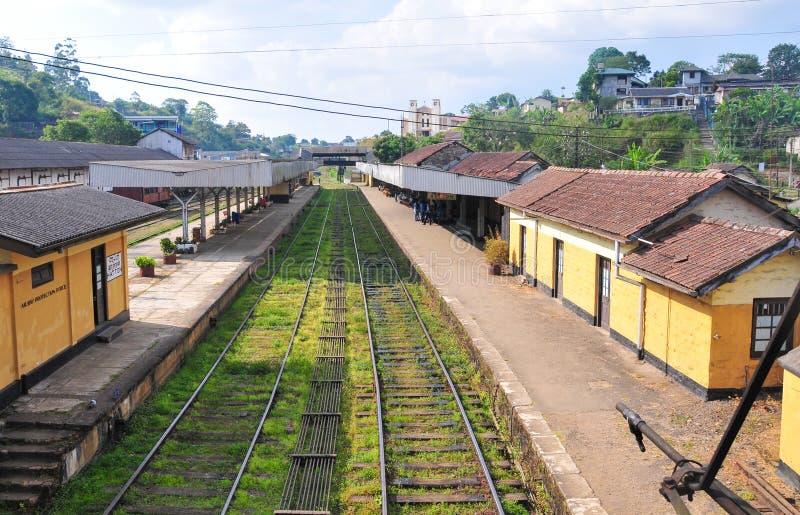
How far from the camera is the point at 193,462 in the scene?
28.6 ft

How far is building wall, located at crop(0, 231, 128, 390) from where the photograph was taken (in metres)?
9.45

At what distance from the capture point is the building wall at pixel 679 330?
10.1m

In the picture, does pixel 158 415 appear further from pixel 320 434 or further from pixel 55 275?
pixel 55 275

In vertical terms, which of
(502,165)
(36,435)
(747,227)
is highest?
(502,165)

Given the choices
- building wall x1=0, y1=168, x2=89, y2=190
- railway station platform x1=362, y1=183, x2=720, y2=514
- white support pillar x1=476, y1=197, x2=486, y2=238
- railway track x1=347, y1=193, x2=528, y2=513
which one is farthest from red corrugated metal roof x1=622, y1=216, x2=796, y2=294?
building wall x1=0, y1=168, x2=89, y2=190

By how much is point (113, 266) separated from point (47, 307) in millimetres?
3230

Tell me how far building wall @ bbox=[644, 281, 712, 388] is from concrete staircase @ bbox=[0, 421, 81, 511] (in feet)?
27.6

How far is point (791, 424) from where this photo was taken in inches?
297

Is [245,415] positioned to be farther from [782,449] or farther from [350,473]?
[782,449]

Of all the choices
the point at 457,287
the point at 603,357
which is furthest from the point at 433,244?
the point at 603,357

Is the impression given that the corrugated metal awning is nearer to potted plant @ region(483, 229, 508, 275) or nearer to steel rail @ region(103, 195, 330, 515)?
potted plant @ region(483, 229, 508, 275)

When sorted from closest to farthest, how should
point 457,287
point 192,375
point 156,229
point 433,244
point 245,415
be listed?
point 245,415 → point 192,375 → point 457,287 → point 433,244 → point 156,229

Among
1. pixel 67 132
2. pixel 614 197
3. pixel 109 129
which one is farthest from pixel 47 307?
pixel 109 129

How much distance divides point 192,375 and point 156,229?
23.8m
